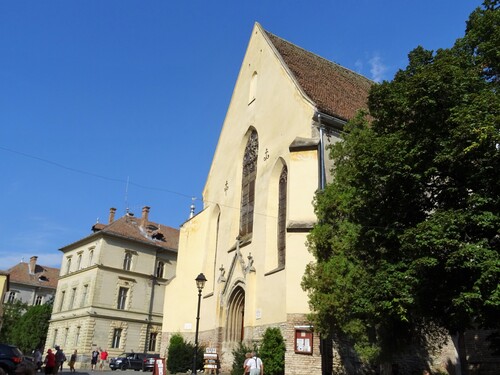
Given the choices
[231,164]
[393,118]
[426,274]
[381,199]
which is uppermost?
[231,164]

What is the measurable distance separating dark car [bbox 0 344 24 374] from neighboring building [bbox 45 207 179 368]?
2421cm

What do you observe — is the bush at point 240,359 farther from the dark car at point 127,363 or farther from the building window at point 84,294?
the building window at point 84,294

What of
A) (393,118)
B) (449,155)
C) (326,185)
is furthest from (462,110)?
(326,185)

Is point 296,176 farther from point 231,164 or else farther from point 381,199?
point 231,164

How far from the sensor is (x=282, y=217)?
20.7m

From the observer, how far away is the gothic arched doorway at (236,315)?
72.4ft

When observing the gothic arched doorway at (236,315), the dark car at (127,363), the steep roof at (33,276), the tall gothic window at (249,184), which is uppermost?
the steep roof at (33,276)

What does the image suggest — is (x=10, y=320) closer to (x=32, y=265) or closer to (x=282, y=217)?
(x=32, y=265)

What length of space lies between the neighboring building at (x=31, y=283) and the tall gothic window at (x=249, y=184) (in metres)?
50.3

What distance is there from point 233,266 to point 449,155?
1345 centimetres

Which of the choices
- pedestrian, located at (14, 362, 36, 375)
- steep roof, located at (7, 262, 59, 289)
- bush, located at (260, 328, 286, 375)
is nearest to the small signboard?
bush, located at (260, 328, 286, 375)

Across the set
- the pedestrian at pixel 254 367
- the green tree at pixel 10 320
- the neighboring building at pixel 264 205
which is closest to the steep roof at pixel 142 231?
the neighboring building at pixel 264 205

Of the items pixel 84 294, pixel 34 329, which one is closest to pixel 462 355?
pixel 84 294

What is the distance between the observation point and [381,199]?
528 inches
